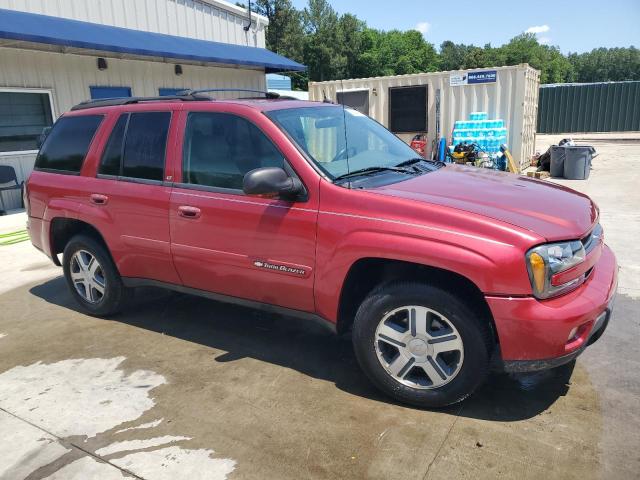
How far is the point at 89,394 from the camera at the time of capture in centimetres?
351

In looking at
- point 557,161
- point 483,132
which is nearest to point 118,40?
point 483,132

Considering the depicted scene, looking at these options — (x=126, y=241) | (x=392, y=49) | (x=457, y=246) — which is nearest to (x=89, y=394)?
(x=126, y=241)

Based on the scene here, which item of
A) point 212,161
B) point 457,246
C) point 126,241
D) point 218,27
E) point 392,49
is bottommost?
point 126,241

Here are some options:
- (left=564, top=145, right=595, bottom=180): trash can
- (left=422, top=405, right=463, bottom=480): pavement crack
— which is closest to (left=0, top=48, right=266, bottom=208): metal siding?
(left=422, top=405, right=463, bottom=480): pavement crack

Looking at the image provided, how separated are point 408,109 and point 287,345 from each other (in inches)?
449

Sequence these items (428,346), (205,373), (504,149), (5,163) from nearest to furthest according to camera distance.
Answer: (428,346) → (205,373) → (5,163) → (504,149)

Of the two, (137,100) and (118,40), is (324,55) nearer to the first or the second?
(118,40)

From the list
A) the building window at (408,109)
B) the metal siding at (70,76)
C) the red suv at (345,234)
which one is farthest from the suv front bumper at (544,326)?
the building window at (408,109)

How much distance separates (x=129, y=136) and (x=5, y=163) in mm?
7450

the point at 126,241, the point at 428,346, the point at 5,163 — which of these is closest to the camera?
the point at 428,346

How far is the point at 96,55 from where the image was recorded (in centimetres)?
1140

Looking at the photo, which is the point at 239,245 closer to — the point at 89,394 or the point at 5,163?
the point at 89,394

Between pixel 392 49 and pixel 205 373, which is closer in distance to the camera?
pixel 205 373

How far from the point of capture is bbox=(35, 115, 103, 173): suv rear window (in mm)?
4648
